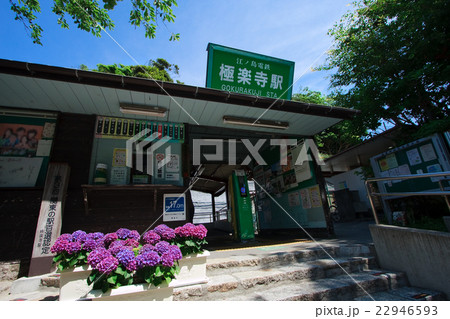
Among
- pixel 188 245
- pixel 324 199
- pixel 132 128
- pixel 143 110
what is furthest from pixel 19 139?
pixel 324 199

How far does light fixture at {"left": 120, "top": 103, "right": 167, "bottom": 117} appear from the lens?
4.15 metres

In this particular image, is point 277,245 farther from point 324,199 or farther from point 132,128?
point 132,128

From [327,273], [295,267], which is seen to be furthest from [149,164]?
[327,273]

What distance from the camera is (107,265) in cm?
181

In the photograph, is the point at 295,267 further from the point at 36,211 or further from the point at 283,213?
the point at 36,211

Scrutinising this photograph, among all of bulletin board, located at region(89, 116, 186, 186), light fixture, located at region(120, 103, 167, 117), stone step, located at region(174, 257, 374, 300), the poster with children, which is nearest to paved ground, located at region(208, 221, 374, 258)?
stone step, located at region(174, 257, 374, 300)

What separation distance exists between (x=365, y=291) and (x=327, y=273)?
493 mm

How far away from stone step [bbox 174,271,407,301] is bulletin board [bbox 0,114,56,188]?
12.0 feet

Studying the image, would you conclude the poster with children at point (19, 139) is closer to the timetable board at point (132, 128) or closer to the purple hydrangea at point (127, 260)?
the timetable board at point (132, 128)

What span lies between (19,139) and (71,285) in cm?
341

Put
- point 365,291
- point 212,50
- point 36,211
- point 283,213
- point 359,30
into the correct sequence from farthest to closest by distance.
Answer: point 359,30 → point 283,213 → point 212,50 → point 36,211 → point 365,291

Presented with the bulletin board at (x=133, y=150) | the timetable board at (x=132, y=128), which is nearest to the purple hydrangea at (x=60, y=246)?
the bulletin board at (x=133, y=150)

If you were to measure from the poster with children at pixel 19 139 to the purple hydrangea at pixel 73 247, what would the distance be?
289 cm

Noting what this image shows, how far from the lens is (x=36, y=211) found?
147 inches
